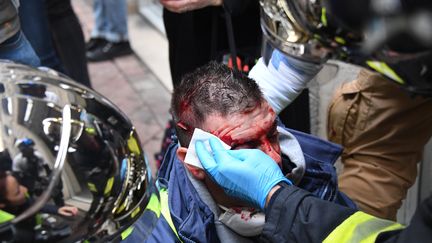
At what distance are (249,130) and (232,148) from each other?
71mm

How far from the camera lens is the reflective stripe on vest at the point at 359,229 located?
48.5 inches

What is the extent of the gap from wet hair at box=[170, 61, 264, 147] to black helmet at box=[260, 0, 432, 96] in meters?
0.32

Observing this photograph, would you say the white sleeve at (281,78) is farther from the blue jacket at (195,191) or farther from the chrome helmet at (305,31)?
the chrome helmet at (305,31)

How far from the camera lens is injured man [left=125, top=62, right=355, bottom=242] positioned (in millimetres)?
1540

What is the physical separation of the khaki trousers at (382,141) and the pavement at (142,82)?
1593 millimetres

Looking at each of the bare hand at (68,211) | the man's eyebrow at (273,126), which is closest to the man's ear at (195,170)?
the man's eyebrow at (273,126)

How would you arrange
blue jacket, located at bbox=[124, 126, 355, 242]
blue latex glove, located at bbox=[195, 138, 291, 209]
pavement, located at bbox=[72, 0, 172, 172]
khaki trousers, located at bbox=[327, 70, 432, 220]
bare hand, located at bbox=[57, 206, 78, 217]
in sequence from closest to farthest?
bare hand, located at bbox=[57, 206, 78, 217] → blue latex glove, located at bbox=[195, 138, 291, 209] → blue jacket, located at bbox=[124, 126, 355, 242] → khaki trousers, located at bbox=[327, 70, 432, 220] → pavement, located at bbox=[72, 0, 172, 172]

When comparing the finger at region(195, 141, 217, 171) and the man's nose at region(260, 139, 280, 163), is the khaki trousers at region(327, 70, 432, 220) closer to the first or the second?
the man's nose at region(260, 139, 280, 163)

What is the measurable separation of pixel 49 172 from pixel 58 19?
6.97 ft

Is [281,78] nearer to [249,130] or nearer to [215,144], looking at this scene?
[249,130]

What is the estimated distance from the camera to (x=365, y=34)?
976mm

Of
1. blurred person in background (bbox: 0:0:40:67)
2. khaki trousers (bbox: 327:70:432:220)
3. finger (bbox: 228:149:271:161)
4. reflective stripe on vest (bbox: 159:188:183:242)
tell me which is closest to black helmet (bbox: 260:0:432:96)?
finger (bbox: 228:149:271:161)

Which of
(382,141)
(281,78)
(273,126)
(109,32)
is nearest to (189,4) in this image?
(281,78)

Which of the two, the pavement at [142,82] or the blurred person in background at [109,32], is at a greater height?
the blurred person in background at [109,32]
